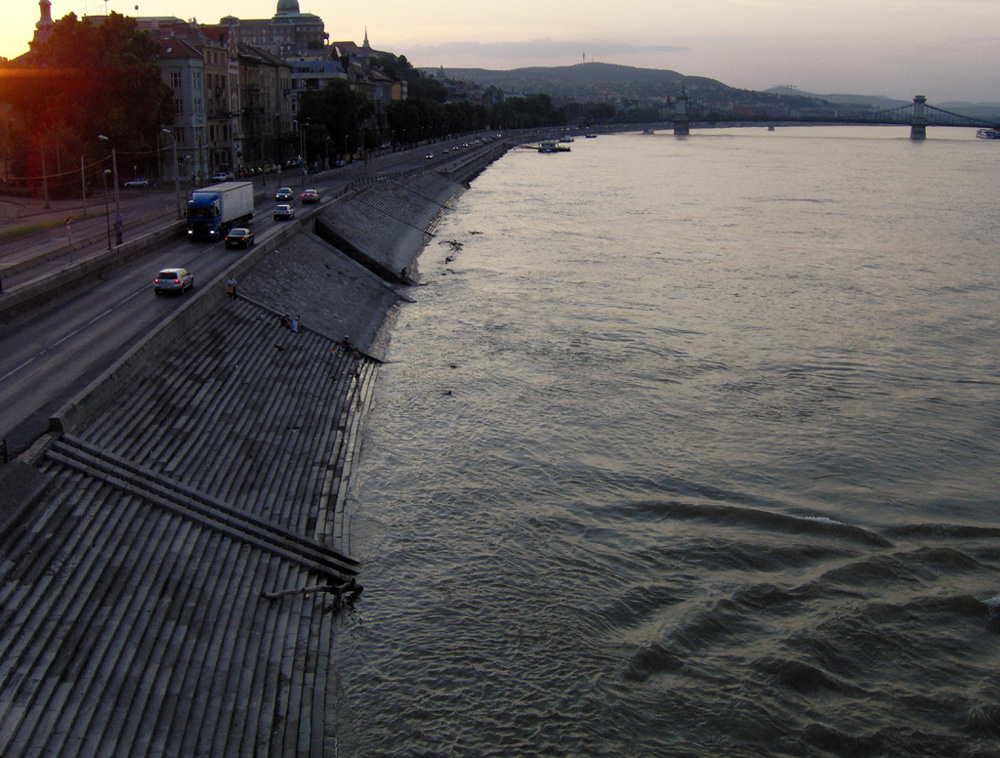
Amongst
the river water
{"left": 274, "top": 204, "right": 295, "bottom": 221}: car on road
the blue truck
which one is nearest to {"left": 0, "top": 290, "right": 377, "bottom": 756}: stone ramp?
the river water

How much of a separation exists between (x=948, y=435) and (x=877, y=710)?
53.4 feet

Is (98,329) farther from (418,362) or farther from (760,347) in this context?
(760,347)

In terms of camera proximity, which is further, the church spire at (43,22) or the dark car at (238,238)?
the church spire at (43,22)

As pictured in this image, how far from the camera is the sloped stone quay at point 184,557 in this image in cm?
1545

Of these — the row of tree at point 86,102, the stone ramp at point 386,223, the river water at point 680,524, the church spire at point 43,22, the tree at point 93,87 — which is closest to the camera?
the river water at point 680,524

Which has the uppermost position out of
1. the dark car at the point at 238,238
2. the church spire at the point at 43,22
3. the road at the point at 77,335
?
the church spire at the point at 43,22

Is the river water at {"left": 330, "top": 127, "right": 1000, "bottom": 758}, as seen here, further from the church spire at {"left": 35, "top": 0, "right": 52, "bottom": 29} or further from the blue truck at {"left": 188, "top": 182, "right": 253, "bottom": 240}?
the church spire at {"left": 35, "top": 0, "right": 52, "bottom": 29}

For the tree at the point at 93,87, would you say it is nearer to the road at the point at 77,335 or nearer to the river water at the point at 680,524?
the road at the point at 77,335

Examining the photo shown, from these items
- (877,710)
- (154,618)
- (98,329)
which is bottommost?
(877,710)

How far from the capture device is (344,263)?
5381cm

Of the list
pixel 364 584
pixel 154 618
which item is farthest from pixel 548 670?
pixel 154 618

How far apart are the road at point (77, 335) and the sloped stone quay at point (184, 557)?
3.64 feet

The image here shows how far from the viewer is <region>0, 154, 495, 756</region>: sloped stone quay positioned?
1545 centimetres

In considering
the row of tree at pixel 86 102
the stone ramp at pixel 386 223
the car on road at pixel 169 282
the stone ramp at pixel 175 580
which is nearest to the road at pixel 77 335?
the car on road at pixel 169 282
